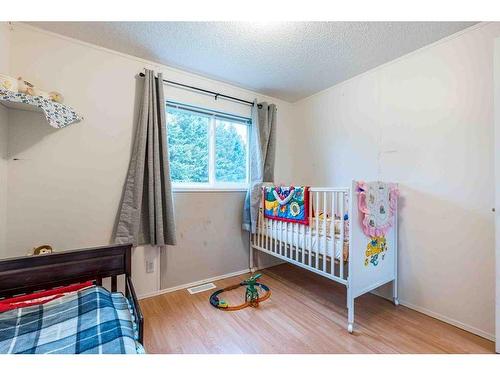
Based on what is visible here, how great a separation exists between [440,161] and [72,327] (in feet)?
8.18

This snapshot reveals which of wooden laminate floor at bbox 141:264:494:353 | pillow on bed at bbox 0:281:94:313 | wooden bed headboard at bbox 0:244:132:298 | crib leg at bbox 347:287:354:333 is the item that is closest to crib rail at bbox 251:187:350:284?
crib leg at bbox 347:287:354:333

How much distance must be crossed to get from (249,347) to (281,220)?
1077mm

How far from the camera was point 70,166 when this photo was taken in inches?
68.4

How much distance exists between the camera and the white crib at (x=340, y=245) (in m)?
1.62

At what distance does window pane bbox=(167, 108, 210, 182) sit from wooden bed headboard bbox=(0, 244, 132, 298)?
1.01 m

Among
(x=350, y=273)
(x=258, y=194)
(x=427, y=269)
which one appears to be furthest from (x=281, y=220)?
(x=427, y=269)

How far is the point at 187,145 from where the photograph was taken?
234cm

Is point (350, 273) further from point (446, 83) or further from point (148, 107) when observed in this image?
point (148, 107)

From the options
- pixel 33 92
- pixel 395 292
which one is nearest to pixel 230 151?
pixel 33 92

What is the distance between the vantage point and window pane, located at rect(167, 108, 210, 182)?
7.40 feet

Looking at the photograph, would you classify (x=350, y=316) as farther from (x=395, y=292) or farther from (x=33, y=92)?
(x=33, y=92)

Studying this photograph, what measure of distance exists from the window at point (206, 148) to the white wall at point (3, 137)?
1089 mm
